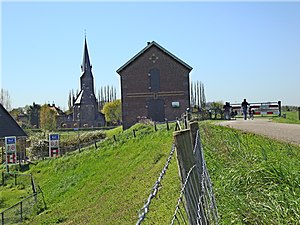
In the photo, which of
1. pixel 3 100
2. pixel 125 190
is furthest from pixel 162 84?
pixel 3 100

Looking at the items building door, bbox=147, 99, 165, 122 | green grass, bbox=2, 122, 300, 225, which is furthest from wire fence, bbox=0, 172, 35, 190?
building door, bbox=147, 99, 165, 122

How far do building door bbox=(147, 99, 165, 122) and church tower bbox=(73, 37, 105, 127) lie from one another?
172ft

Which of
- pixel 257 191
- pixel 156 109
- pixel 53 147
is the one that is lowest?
pixel 53 147

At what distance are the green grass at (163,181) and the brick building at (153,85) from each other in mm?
11218

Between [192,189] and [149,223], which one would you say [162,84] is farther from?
[192,189]

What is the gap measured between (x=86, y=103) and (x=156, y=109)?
53.8 m

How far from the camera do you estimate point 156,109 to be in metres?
44.7

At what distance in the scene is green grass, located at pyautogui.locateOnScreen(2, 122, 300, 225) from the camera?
666 cm

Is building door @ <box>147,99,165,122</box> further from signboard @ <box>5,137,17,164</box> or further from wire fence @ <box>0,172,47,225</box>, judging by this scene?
wire fence @ <box>0,172,47,225</box>

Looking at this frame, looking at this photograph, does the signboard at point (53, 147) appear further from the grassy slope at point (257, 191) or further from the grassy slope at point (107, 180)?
the grassy slope at point (257, 191)

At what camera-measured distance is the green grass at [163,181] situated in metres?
6.66

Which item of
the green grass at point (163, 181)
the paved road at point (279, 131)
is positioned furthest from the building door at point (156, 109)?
the paved road at point (279, 131)

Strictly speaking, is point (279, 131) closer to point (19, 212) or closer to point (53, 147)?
point (19, 212)

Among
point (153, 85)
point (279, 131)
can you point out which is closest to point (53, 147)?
point (153, 85)
